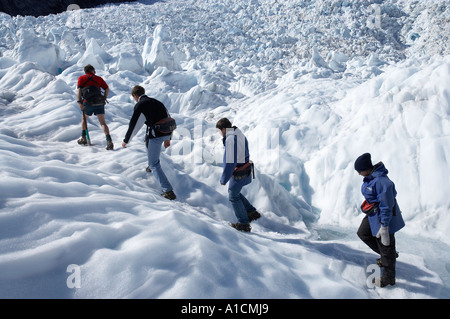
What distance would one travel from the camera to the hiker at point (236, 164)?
9.27 ft

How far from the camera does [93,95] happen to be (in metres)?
4.11

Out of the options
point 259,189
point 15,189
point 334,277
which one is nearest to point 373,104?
point 259,189

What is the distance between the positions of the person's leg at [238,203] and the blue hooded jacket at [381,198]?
1163 mm

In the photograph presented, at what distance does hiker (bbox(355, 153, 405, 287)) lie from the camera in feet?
7.75

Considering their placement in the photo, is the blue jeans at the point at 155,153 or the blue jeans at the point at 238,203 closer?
the blue jeans at the point at 238,203

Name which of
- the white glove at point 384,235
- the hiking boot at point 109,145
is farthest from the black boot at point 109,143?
the white glove at point 384,235

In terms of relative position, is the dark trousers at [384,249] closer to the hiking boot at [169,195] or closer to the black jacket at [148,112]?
the hiking boot at [169,195]

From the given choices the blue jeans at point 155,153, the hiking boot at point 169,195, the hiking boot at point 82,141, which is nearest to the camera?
the blue jeans at point 155,153

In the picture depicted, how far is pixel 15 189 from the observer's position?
216 cm

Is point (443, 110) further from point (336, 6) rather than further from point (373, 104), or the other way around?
point (336, 6)

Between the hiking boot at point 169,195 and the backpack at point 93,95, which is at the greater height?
the backpack at point 93,95

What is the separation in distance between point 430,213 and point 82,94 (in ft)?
16.0
